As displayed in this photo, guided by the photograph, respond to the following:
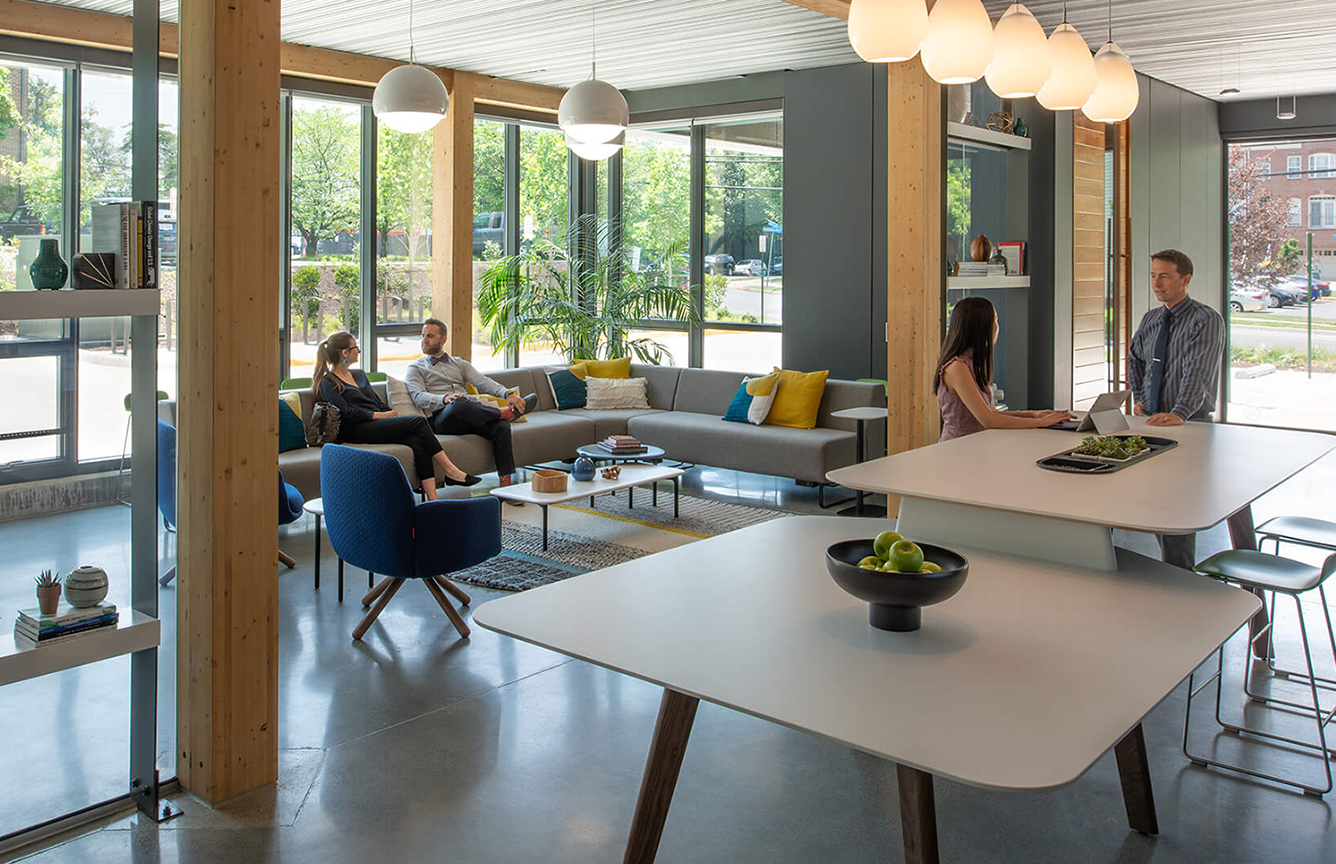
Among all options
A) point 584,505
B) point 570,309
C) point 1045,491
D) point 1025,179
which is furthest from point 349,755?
point 570,309

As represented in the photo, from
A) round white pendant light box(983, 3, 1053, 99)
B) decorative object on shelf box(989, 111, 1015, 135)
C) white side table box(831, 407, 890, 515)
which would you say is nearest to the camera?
round white pendant light box(983, 3, 1053, 99)

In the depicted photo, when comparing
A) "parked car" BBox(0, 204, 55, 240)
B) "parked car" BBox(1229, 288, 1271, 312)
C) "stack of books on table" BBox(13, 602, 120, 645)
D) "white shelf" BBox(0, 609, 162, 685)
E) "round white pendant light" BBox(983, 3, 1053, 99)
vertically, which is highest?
"round white pendant light" BBox(983, 3, 1053, 99)

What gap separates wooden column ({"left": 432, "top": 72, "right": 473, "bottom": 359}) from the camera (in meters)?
9.29

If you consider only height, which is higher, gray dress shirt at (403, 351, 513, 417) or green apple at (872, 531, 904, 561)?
gray dress shirt at (403, 351, 513, 417)

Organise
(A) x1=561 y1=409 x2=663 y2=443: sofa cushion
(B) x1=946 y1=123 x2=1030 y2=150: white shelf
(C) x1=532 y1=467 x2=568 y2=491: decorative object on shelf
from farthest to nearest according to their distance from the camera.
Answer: (A) x1=561 y1=409 x2=663 y2=443: sofa cushion
(B) x1=946 y1=123 x2=1030 y2=150: white shelf
(C) x1=532 y1=467 x2=568 y2=491: decorative object on shelf

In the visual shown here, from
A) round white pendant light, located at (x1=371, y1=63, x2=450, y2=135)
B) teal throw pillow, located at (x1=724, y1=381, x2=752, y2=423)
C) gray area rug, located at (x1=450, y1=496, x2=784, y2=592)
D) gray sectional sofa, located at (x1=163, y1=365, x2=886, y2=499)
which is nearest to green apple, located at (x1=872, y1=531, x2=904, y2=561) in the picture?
gray area rug, located at (x1=450, y1=496, x2=784, y2=592)

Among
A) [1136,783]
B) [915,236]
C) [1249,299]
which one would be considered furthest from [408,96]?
[1249,299]

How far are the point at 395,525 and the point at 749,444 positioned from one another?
12.0 feet

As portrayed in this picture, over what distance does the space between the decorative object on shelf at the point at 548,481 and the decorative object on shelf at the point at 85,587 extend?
3.24m

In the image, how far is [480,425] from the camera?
7648 mm

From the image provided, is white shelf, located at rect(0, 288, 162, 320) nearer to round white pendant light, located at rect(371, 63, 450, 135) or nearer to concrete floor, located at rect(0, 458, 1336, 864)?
concrete floor, located at rect(0, 458, 1336, 864)

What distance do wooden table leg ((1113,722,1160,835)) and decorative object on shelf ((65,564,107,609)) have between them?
2770 mm

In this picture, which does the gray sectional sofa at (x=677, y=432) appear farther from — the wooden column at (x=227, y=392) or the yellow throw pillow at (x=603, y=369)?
the wooden column at (x=227, y=392)

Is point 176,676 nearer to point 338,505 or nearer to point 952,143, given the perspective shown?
point 338,505
